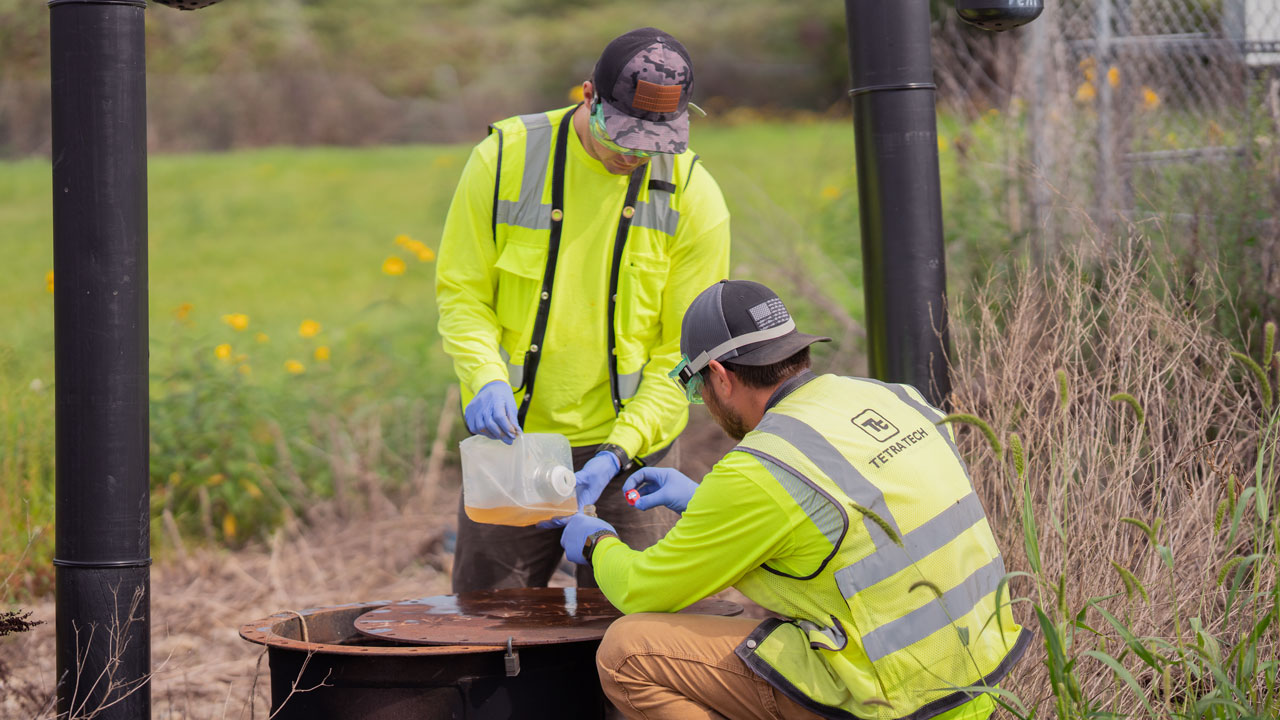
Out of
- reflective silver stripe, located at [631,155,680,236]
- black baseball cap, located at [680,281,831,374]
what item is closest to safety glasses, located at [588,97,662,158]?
reflective silver stripe, located at [631,155,680,236]

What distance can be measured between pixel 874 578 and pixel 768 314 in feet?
2.10

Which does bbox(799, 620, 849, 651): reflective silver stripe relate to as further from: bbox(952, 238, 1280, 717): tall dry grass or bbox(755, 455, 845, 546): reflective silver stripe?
bbox(952, 238, 1280, 717): tall dry grass

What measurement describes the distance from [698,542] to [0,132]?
15556mm

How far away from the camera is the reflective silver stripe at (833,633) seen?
8.59 ft

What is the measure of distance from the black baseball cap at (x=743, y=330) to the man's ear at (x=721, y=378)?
0.02m

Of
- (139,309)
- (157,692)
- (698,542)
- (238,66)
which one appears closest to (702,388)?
(698,542)

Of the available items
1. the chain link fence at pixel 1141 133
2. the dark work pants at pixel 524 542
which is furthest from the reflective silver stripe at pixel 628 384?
the chain link fence at pixel 1141 133

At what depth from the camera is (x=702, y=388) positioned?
9.85ft

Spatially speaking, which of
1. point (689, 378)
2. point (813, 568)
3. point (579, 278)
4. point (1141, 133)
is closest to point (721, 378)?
point (689, 378)

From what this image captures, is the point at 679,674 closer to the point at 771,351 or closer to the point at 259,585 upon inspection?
the point at 771,351

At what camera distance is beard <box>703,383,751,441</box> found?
2.97 metres

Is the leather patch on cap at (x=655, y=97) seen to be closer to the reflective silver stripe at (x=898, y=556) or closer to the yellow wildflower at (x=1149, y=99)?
the reflective silver stripe at (x=898, y=556)

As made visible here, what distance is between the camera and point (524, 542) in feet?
12.0

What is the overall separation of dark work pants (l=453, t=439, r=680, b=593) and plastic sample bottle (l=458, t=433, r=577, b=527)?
16 centimetres
